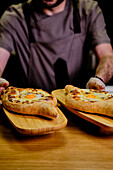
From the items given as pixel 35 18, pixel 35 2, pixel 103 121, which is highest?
pixel 35 2

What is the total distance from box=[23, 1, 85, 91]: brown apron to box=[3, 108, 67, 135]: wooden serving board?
62.4 inches

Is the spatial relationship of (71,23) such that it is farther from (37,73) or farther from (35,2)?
(37,73)

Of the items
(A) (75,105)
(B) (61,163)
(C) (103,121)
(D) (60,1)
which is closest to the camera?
(B) (61,163)

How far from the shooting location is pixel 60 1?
2.68 m

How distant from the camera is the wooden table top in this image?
33.6 inches

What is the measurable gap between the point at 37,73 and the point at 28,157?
6.54 ft

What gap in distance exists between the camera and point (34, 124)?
3.64 ft

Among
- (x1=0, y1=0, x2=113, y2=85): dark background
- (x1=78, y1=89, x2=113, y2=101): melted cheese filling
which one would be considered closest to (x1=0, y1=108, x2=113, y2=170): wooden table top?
(x1=78, y1=89, x2=113, y2=101): melted cheese filling

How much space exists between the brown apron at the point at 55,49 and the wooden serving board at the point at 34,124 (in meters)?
1.58

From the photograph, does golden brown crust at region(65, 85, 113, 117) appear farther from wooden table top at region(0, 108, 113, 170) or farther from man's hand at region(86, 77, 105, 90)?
man's hand at region(86, 77, 105, 90)

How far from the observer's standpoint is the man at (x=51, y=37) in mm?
2699

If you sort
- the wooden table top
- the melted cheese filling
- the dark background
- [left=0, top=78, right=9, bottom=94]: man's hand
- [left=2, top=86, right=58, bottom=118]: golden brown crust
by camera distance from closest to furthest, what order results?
the wooden table top
[left=2, top=86, right=58, bottom=118]: golden brown crust
the melted cheese filling
[left=0, top=78, right=9, bottom=94]: man's hand
the dark background

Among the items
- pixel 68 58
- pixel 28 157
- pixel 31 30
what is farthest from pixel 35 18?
pixel 28 157

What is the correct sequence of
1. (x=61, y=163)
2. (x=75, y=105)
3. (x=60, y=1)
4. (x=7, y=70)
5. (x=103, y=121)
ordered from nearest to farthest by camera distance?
(x=61, y=163) < (x=103, y=121) < (x=75, y=105) < (x=60, y=1) < (x=7, y=70)
